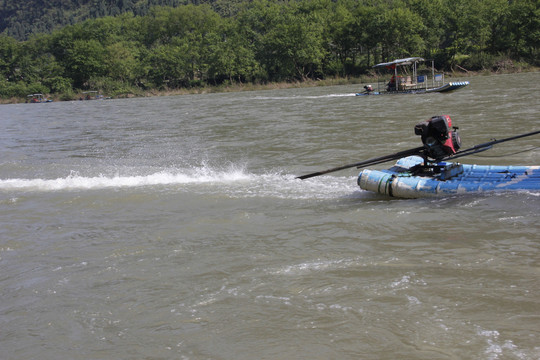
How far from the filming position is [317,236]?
656 cm

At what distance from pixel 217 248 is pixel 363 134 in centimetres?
982

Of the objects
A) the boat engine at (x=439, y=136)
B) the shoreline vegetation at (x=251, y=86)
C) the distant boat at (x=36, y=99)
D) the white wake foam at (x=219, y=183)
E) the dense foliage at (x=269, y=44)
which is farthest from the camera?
the distant boat at (x=36, y=99)

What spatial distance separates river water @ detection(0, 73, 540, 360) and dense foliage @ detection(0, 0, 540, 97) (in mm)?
48808

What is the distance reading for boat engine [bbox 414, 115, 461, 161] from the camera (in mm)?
7570

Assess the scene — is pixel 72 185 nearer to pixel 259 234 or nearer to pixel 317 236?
pixel 259 234

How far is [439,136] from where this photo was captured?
7645 millimetres

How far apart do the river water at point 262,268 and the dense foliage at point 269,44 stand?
4881cm

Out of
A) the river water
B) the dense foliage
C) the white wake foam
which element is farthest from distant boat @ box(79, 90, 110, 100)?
the river water

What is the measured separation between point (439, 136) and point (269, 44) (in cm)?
6437

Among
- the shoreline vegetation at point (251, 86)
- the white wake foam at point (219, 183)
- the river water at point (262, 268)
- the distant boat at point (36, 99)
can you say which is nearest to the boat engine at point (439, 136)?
the river water at point (262, 268)

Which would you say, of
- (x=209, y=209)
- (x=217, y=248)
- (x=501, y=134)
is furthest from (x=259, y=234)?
(x=501, y=134)

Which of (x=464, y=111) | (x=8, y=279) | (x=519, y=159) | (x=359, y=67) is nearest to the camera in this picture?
(x=8, y=279)

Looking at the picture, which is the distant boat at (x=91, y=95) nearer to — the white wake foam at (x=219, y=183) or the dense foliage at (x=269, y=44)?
the dense foliage at (x=269, y=44)

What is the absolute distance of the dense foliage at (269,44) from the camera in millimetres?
55844
